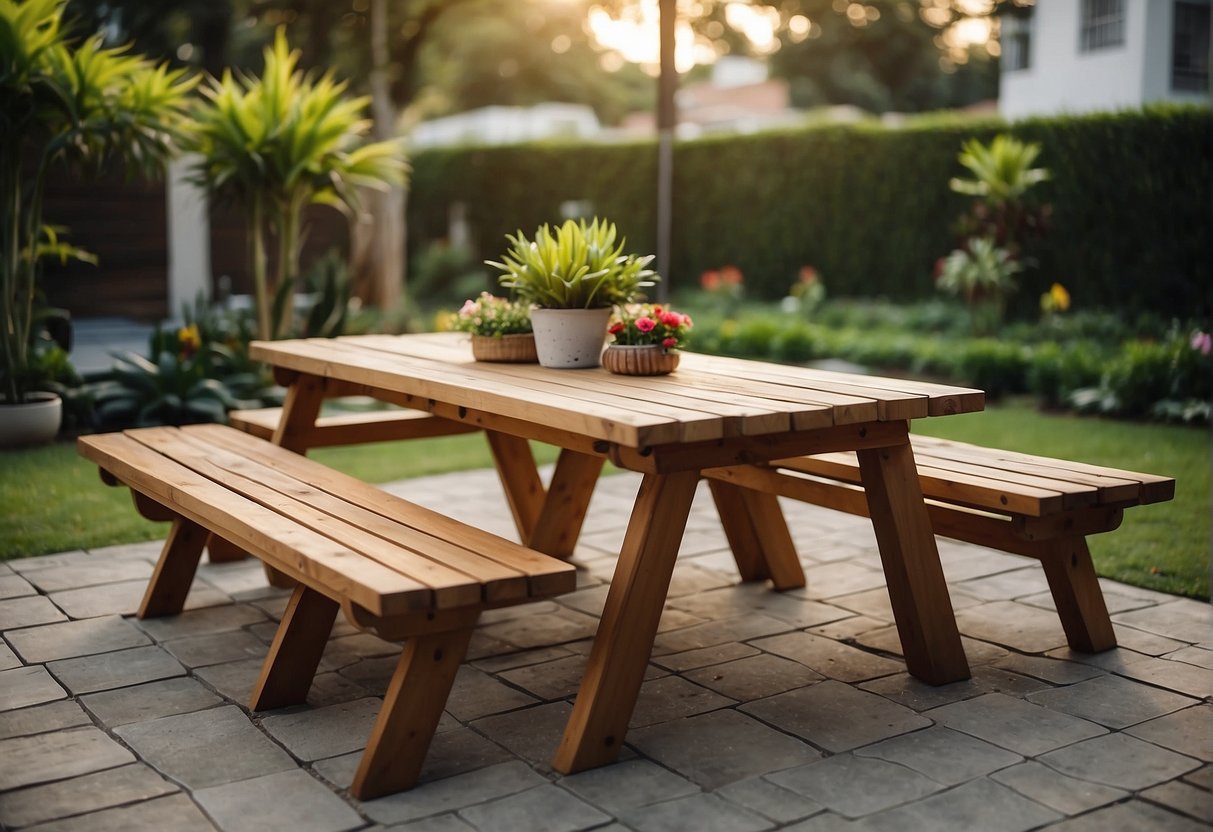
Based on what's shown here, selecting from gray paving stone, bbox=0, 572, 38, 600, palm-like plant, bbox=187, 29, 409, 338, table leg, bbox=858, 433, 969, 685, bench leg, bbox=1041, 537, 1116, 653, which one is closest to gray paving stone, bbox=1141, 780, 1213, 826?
table leg, bbox=858, 433, 969, 685

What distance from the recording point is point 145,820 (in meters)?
2.36

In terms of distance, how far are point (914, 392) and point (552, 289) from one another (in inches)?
41.5

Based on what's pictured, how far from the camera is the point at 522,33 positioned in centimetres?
2580

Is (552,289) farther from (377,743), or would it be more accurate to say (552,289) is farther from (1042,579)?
(1042,579)

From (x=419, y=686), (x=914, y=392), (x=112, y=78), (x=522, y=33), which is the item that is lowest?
(x=419, y=686)

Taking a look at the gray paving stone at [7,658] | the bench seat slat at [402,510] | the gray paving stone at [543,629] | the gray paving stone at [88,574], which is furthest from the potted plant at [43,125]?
the gray paving stone at [543,629]

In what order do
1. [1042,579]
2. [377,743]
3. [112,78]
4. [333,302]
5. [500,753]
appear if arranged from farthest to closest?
1. [333,302]
2. [112,78]
3. [1042,579]
4. [500,753]
5. [377,743]

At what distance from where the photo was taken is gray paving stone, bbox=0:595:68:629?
11.8 feet

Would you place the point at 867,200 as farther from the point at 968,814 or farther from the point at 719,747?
the point at 968,814

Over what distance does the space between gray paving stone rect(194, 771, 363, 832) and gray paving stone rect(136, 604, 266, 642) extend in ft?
3.64

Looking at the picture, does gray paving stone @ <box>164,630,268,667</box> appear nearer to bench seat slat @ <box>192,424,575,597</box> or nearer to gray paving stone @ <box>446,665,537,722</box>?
bench seat slat @ <box>192,424,575,597</box>

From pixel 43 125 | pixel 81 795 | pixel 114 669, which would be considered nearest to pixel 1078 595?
pixel 81 795

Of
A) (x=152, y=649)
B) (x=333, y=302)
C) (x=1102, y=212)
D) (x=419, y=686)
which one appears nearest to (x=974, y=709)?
(x=419, y=686)

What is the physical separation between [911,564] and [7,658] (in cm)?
250
